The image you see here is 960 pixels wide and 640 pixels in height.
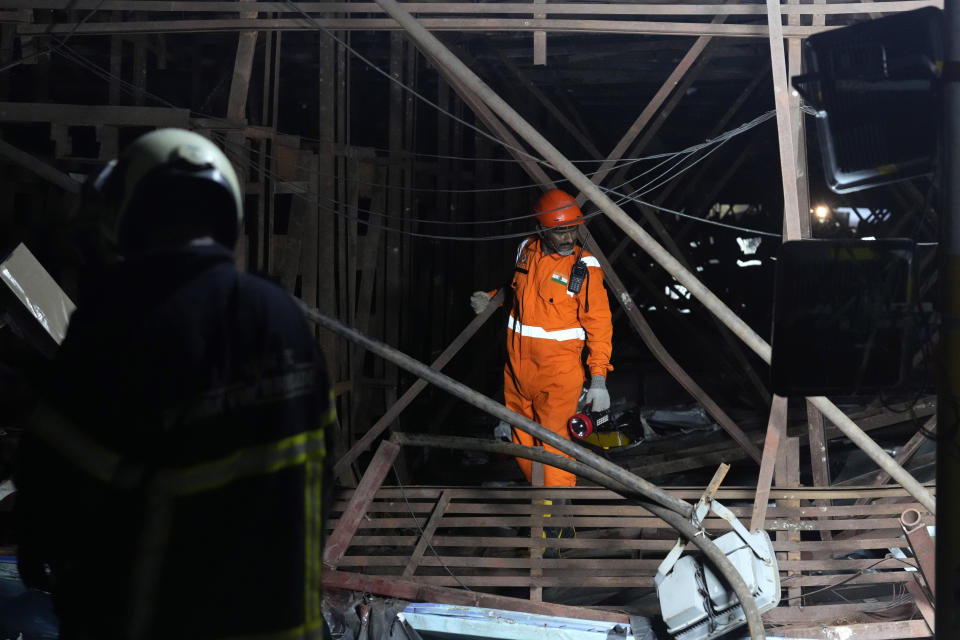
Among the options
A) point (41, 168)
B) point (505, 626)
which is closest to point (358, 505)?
point (505, 626)

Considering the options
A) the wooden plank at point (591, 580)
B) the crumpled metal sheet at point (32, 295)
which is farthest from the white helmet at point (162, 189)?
the wooden plank at point (591, 580)

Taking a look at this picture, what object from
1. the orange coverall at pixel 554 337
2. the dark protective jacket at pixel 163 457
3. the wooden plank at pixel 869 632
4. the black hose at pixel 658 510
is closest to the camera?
the dark protective jacket at pixel 163 457

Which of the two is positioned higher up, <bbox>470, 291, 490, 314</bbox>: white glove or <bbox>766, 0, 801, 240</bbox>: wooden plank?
<bbox>766, 0, 801, 240</bbox>: wooden plank

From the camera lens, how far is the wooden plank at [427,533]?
4957 millimetres

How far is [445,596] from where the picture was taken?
15.3ft

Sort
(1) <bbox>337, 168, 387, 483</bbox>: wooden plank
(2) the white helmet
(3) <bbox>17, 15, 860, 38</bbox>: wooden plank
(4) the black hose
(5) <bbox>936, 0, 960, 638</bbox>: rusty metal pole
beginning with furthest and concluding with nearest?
1. (1) <bbox>337, 168, 387, 483</bbox>: wooden plank
2. (3) <bbox>17, 15, 860, 38</bbox>: wooden plank
3. (4) the black hose
4. (5) <bbox>936, 0, 960, 638</bbox>: rusty metal pole
5. (2) the white helmet

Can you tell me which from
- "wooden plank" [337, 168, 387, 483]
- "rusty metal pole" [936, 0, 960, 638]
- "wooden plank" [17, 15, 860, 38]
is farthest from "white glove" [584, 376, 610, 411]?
"rusty metal pole" [936, 0, 960, 638]

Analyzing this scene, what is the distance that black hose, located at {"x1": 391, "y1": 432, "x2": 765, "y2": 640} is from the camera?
159 inches

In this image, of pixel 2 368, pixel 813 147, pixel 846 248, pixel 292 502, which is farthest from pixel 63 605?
pixel 813 147

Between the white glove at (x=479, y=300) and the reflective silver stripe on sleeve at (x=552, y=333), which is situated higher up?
the white glove at (x=479, y=300)

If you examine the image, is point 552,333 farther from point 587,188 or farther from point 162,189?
point 162,189

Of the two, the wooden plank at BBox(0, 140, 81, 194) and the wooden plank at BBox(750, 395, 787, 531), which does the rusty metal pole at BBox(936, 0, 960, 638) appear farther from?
the wooden plank at BBox(0, 140, 81, 194)

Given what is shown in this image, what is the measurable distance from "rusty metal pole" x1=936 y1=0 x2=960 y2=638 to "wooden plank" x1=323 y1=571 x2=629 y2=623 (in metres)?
2.42

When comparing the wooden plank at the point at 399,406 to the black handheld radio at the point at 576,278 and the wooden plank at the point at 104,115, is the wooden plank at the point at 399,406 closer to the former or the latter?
the black handheld radio at the point at 576,278
